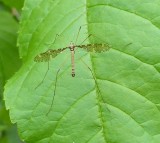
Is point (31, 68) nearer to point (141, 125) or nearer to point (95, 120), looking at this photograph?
point (95, 120)

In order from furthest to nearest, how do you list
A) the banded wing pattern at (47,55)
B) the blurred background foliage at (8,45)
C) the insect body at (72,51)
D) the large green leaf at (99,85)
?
the blurred background foliage at (8,45)
the banded wing pattern at (47,55)
the insect body at (72,51)
the large green leaf at (99,85)

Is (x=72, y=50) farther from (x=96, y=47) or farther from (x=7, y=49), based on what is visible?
(x=7, y=49)

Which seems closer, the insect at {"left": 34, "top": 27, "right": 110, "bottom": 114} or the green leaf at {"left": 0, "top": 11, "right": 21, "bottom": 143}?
the insect at {"left": 34, "top": 27, "right": 110, "bottom": 114}

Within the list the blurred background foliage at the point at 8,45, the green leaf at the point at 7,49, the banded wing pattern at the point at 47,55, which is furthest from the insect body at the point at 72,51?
the green leaf at the point at 7,49

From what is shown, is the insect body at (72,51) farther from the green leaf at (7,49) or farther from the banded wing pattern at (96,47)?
the green leaf at (7,49)

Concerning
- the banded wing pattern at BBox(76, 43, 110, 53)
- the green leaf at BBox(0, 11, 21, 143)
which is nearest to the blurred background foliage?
the green leaf at BBox(0, 11, 21, 143)

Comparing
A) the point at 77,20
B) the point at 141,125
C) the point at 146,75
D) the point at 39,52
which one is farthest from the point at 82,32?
the point at 141,125

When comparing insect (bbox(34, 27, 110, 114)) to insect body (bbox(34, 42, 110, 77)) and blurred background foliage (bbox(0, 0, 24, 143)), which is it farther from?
blurred background foliage (bbox(0, 0, 24, 143))

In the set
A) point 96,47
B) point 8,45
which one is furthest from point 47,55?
point 8,45

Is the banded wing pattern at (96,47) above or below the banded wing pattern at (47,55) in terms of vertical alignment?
above
